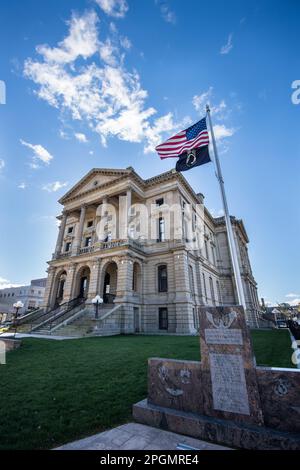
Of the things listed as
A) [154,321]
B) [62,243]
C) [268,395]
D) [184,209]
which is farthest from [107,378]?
[62,243]

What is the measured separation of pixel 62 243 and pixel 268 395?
29.1 m

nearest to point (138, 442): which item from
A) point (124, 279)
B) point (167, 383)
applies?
point (167, 383)

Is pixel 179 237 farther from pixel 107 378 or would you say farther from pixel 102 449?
pixel 102 449

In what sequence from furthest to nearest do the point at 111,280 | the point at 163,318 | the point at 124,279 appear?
1. the point at 111,280
2. the point at 163,318
3. the point at 124,279

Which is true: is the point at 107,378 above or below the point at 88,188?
below

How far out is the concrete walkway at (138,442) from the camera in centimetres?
290

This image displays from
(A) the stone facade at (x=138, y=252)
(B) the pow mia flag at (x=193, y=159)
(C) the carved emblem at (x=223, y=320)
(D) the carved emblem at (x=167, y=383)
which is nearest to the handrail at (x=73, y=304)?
(A) the stone facade at (x=138, y=252)

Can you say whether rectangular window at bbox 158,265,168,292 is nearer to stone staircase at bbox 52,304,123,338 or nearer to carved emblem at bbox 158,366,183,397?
stone staircase at bbox 52,304,123,338

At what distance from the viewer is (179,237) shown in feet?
73.7

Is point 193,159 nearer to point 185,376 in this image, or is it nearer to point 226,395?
point 185,376

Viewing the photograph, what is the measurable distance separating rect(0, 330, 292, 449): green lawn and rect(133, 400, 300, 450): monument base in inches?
21.0

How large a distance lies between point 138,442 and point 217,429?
1117 mm

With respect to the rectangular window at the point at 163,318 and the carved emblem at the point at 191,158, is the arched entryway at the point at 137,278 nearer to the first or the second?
the rectangular window at the point at 163,318

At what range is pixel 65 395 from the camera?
16.0ft
